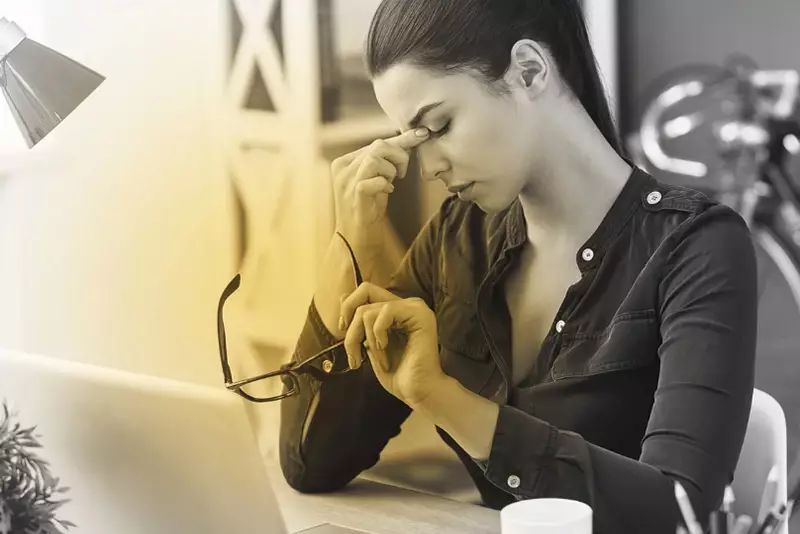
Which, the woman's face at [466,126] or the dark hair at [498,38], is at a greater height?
the dark hair at [498,38]

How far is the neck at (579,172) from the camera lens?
1081mm

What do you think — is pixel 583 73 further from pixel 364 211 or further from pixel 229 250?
pixel 229 250

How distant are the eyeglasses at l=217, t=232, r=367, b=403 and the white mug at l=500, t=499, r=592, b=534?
0.24m

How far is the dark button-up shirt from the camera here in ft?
3.27

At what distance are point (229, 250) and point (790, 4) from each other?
63 centimetres

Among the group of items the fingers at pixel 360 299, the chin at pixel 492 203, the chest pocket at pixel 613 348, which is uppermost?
the chin at pixel 492 203

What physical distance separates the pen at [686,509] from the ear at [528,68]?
0.42 meters

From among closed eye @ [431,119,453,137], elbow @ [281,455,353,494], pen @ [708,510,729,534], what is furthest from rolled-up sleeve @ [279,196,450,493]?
pen @ [708,510,729,534]

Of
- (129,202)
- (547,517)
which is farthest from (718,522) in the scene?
(129,202)

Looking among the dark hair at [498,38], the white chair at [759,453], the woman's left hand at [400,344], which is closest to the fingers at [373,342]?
the woman's left hand at [400,344]

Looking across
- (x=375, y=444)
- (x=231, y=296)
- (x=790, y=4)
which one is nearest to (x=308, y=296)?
(x=231, y=296)

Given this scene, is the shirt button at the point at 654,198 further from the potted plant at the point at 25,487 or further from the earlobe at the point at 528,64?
the potted plant at the point at 25,487

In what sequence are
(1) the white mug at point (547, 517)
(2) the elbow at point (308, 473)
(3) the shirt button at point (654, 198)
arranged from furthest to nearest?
1. (2) the elbow at point (308, 473)
2. (3) the shirt button at point (654, 198)
3. (1) the white mug at point (547, 517)

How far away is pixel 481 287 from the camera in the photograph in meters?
1.17
